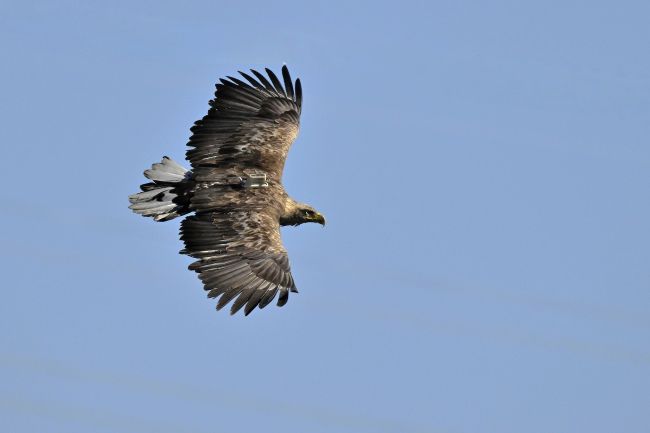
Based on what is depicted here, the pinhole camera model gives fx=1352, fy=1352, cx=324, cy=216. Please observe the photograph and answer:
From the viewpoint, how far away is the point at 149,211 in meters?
21.4

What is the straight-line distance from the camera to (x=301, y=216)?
2167cm

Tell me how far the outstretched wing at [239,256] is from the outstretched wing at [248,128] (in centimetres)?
97

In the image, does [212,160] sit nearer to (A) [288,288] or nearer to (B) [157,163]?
(B) [157,163]

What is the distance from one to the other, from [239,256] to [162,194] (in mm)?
2325

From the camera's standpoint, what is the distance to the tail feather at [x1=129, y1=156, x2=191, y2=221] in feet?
69.6

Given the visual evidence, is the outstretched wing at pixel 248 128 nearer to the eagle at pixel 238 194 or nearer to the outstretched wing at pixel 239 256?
the eagle at pixel 238 194

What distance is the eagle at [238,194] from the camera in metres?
19.4

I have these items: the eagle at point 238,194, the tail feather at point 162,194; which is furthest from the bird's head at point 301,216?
the tail feather at point 162,194

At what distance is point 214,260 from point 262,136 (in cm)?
318

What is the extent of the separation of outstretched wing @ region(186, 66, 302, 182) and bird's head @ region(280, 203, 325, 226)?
60 cm

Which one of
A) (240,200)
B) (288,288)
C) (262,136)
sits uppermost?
(262,136)

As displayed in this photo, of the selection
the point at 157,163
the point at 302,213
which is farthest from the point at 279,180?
the point at 157,163

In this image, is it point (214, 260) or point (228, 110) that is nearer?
point (214, 260)

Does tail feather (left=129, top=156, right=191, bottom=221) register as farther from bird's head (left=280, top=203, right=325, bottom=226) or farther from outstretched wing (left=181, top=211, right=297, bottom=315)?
bird's head (left=280, top=203, right=325, bottom=226)
